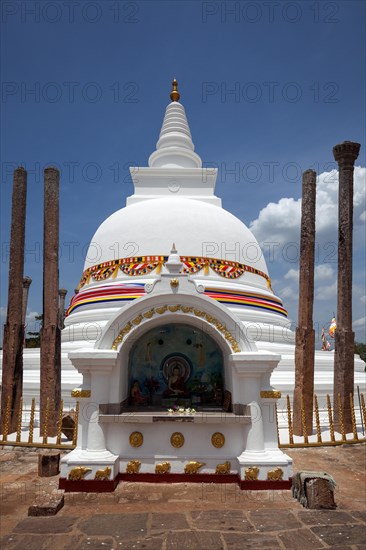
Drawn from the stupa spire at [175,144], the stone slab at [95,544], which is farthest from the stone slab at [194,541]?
the stupa spire at [175,144]

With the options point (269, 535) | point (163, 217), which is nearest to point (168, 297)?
point (269, 535)

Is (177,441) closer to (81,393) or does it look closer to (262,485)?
(262,485)

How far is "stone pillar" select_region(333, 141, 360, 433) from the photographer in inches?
498

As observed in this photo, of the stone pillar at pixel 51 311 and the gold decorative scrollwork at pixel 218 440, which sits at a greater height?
Result: the stone pillar at pixel 51 311

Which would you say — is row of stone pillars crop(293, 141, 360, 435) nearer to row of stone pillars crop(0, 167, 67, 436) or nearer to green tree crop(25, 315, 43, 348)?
row of stone pillars crop(0, 167, 67, 436)

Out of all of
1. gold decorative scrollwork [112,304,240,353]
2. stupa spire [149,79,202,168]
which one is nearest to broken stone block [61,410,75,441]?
gold decorative scrollwork [112,304,240,353]

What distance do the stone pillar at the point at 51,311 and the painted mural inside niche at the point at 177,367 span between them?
12.2 feet

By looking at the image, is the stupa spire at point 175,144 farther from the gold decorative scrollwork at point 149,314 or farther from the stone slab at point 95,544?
the stone slab at point 95,544

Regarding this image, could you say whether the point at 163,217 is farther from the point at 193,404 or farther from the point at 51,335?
the point at 193,404

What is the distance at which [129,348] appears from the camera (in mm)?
8617

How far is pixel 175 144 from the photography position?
25172 mm

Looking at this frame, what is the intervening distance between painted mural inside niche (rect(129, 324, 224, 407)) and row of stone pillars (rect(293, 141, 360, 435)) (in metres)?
3.67

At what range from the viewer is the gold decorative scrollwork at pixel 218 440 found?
7688 mm

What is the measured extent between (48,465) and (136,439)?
2.10m
